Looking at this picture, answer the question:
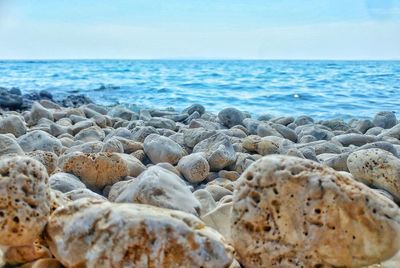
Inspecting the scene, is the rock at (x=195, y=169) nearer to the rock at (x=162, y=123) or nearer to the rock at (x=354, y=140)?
the rock at (x=354, y=140)

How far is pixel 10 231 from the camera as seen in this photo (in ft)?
4.45

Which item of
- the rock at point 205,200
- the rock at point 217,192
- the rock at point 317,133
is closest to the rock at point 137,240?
the rock at point 205,200

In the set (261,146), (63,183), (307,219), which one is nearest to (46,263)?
(307,219)

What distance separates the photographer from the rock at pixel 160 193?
67.2 inches

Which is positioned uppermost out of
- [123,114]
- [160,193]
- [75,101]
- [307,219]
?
[307,219]

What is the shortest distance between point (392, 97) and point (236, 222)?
9.27 m

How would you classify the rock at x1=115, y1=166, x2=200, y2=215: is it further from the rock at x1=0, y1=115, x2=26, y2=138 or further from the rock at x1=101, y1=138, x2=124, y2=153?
the rock at x1=0, y1=115, x2=26, y2=138

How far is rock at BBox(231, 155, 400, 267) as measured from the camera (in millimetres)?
1279

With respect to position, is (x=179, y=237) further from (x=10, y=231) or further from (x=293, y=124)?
(x=293, y=124)

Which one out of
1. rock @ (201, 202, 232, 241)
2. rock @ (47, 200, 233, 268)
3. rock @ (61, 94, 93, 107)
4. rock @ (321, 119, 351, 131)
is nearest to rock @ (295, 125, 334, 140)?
rock @ (321, 119, 351, 131)

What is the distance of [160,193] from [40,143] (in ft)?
6.25

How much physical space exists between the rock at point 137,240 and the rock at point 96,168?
1217 mm

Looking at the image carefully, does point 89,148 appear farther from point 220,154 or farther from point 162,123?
point 162,123

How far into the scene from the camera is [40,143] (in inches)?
133
